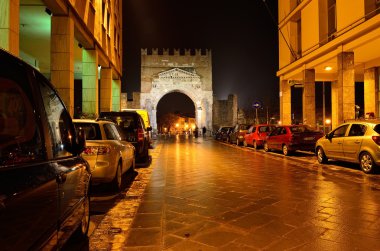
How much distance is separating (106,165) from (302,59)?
17010 millimetres

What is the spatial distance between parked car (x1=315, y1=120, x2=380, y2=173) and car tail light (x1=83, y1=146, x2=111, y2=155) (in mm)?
7234

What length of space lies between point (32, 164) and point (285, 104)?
2384cm

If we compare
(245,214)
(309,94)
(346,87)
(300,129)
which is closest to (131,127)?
(245,214)

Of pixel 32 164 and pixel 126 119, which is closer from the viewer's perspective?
pixel 32 164

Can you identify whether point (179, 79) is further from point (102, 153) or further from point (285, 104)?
point (102, 153)

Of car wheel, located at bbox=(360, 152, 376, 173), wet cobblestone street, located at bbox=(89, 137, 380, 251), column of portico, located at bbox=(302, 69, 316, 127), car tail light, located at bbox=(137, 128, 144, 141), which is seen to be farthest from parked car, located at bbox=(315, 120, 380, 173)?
column of portico, located at bbox=(302, 69, 316, 127)

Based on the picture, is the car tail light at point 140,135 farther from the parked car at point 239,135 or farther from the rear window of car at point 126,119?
the parked car at point 239,135

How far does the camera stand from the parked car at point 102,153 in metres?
6.95

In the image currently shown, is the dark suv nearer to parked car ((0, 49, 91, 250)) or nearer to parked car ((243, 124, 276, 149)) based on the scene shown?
parked car ((0, 49, 91, 250))

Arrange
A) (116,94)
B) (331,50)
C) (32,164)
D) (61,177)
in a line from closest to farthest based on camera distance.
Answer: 1. (32,164)
2. (61,177)
3. (331,50)
4. (116,94)

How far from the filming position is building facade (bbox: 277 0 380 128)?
1531 centimetres

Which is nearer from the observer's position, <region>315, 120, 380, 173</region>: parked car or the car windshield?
<region>315, 120, 380, 173</region>: parked car

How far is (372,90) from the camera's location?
2112cm

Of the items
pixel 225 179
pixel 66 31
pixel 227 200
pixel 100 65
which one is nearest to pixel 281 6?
pixel 100 65
